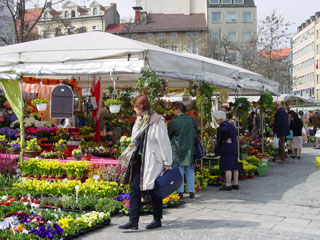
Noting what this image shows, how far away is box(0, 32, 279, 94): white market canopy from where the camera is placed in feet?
23.4

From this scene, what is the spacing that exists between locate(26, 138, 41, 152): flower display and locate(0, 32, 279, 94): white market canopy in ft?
4.61

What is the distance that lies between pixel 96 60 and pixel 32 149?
2486 mm

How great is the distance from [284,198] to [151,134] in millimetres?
3614

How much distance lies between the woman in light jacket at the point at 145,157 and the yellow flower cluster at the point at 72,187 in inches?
59.3

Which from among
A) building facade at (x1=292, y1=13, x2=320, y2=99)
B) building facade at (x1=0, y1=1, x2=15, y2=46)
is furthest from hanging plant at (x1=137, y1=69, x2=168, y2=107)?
building facade at (x1=292, y1=13, x2=320, y2=99)

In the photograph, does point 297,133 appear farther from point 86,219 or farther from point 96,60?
point 86,219

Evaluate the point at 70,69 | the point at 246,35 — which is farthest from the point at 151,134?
the point at 246,35

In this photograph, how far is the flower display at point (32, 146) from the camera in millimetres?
8578

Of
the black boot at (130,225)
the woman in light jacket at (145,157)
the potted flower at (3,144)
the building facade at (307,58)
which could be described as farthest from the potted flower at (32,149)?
the building facade at (307,58)

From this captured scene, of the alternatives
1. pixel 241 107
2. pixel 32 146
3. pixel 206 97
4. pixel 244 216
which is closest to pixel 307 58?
pixel 241 107

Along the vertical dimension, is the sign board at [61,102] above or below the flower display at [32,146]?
above

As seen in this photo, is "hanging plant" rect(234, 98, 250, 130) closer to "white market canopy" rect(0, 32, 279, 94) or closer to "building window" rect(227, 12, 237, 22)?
"white market canopy" rect(0, 32, 279, 94)

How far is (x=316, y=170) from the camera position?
11.8 meters

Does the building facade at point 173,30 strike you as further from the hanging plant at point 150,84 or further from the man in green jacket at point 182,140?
the hanging plant at point 150,84
